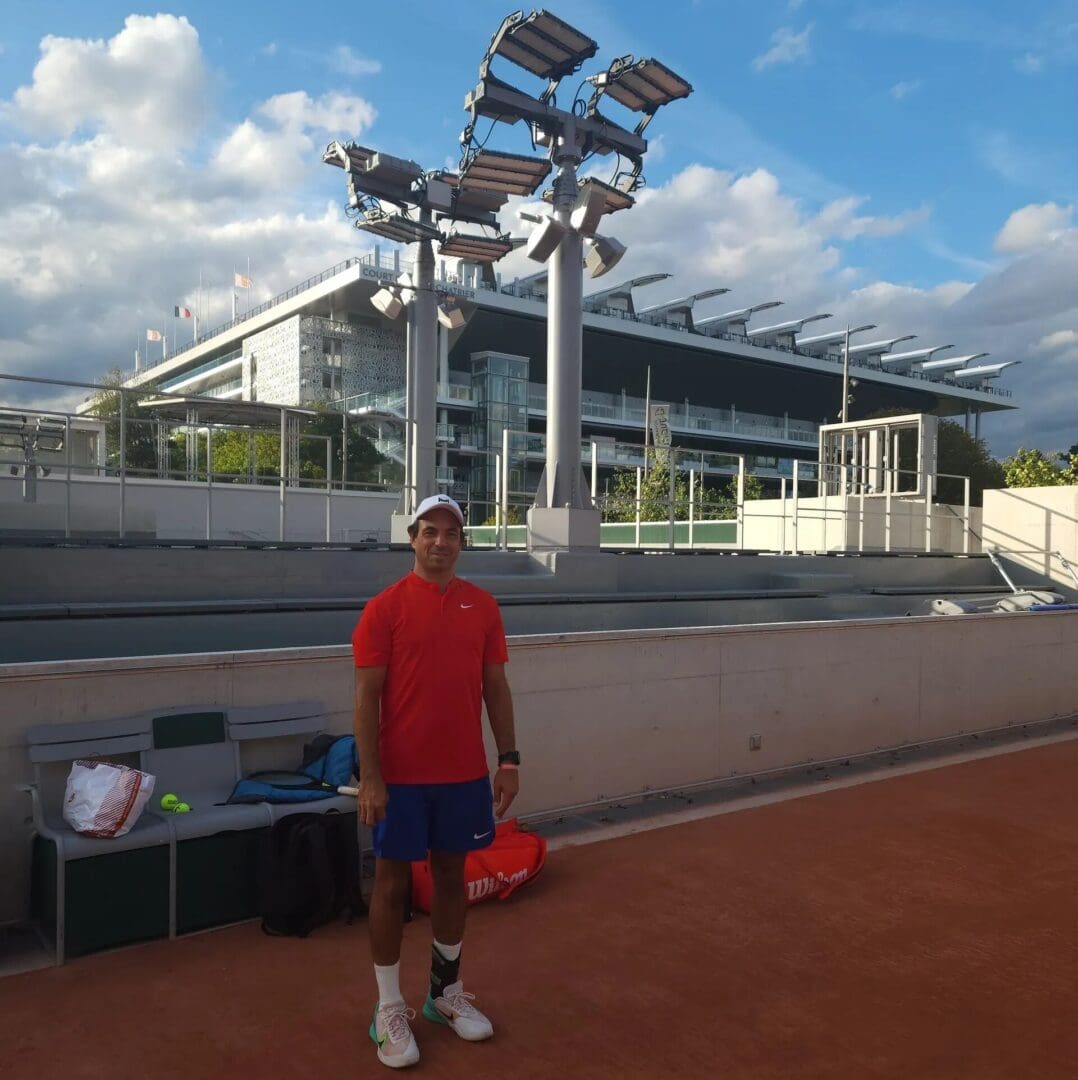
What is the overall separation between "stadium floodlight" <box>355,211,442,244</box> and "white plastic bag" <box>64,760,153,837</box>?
36.5ft

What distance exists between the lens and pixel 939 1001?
396 centimetres

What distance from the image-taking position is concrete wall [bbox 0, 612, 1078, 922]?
4738mm

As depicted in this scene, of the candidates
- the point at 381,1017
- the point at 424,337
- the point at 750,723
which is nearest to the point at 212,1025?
the point at 381,1017

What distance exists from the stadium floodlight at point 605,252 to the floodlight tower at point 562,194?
0.01 m

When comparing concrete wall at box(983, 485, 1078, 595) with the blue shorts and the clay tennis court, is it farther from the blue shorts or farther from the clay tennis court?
the blue shorts

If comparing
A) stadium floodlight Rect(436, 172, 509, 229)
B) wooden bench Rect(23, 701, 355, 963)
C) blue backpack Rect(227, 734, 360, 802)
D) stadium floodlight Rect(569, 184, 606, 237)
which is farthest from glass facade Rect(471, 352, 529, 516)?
wooden bench Rect(23, 701, 355, 963)

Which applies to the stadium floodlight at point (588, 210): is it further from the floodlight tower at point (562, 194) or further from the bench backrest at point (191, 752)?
the bench backrest at point (191, 752)

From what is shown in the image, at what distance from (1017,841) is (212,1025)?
16.6ft

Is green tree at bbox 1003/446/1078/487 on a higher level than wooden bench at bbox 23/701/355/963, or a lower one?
higher

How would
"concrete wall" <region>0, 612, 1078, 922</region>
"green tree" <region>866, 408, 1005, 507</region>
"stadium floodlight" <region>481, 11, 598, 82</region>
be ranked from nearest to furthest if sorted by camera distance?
"concrete wall" <region>0, 612, 1078, 922</region>, "stadium floodlight" <region>481, 11, 598, 82</region>, "green tree" <region>866, 408, 1005, 507</region>

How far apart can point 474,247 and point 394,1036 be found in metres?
13.1

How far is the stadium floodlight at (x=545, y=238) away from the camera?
11.9 m

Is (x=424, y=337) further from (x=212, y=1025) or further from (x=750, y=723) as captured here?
(x=212, y=1025)

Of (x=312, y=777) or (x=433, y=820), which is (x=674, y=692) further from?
(x=433, y=820)
